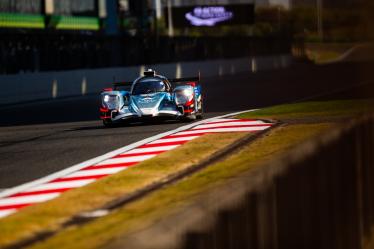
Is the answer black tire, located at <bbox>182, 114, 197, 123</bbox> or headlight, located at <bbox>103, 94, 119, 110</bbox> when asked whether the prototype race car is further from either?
black tire, located at <bbox>182, 114, 197, 123</bbox>

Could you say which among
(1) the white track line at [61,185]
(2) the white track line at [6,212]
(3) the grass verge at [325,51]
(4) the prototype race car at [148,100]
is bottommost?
(3) the grass verge at [325,51]

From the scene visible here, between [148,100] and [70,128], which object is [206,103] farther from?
[148,100]

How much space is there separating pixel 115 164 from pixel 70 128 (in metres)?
8.32

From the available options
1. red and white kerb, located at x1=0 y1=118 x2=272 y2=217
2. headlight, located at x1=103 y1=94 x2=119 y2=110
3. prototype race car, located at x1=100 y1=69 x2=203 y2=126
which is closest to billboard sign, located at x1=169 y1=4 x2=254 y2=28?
red and white kerb, located at x1=0 y1=118 x2=272 y2=217

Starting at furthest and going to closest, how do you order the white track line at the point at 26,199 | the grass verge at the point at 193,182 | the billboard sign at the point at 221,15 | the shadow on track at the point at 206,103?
1. the billboard sign at the point at 221,15
2. the shadow on track at the point at 206,103
3. the white track line at the point at 26,199
4. the grass verge at the point at 193,182

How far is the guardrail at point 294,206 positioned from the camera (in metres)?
4.12

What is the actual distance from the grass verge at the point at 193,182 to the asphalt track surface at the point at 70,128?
182 cm

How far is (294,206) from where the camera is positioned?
549 centimetres

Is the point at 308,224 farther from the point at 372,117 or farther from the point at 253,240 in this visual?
the point at 372,117

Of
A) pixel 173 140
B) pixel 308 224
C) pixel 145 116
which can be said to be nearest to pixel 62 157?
pixel 173 140

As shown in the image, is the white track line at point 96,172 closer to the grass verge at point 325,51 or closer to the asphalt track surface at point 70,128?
the asphalt track surface at point 70,128

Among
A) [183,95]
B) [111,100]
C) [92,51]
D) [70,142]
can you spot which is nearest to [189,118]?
[183,95]

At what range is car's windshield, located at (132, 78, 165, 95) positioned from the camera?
21.2m

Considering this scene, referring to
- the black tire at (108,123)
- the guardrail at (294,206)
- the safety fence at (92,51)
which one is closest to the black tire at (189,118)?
the black tire at (108,123)
